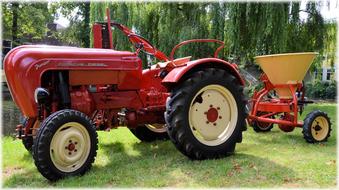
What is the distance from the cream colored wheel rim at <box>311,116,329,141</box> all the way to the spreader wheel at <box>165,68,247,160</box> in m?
1.56

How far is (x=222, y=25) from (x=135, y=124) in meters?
6.84

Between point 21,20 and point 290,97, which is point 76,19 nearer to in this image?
point 21,20

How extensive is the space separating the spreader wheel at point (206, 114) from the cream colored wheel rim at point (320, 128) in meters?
1.56

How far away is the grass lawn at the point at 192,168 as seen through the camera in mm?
3842

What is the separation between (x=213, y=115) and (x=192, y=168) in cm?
86

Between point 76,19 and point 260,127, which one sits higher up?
point 76,19

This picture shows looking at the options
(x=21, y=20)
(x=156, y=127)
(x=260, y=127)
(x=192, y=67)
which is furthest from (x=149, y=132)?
(x=21, y=20)

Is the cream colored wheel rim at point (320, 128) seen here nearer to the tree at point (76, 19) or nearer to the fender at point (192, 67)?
the fender at point (192, 67)

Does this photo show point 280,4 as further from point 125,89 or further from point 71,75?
point 71,75

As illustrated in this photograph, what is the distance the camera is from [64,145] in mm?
4016

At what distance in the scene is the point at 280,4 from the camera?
10750mm

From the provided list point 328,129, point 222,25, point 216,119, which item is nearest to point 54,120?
point 216,119

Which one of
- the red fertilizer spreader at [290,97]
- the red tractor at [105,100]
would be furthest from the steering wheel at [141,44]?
the red fertilizer spreader at [290,97]

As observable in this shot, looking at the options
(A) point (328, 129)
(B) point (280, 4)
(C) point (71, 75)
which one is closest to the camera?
(C) point (71, 75)
